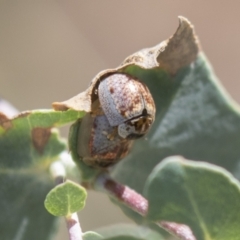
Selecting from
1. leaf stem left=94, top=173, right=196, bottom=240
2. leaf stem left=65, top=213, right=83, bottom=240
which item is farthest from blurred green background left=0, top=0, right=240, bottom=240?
leaf stem left=65, top=213, right=83, bottom=240

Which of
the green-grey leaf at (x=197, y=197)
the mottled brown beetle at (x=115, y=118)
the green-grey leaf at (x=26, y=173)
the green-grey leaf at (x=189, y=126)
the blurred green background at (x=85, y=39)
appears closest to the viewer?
the green-grey leaf at (x=197, y=197)

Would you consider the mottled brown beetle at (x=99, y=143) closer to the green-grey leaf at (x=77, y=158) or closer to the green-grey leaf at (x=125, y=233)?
the green-grey leaf at (x=77, y=158)

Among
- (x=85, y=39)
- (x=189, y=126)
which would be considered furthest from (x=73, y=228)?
(x=85, y=39)

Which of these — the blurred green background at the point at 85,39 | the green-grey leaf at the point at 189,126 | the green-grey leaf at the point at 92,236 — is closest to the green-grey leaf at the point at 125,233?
the green-grey leaf at the point at 92,236

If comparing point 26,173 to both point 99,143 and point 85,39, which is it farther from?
A: point 85,39

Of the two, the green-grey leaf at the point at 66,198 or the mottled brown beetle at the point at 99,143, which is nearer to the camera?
the green-grey leaf at the point at 66,198

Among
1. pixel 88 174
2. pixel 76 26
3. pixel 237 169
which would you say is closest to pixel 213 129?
pixel 237 169
